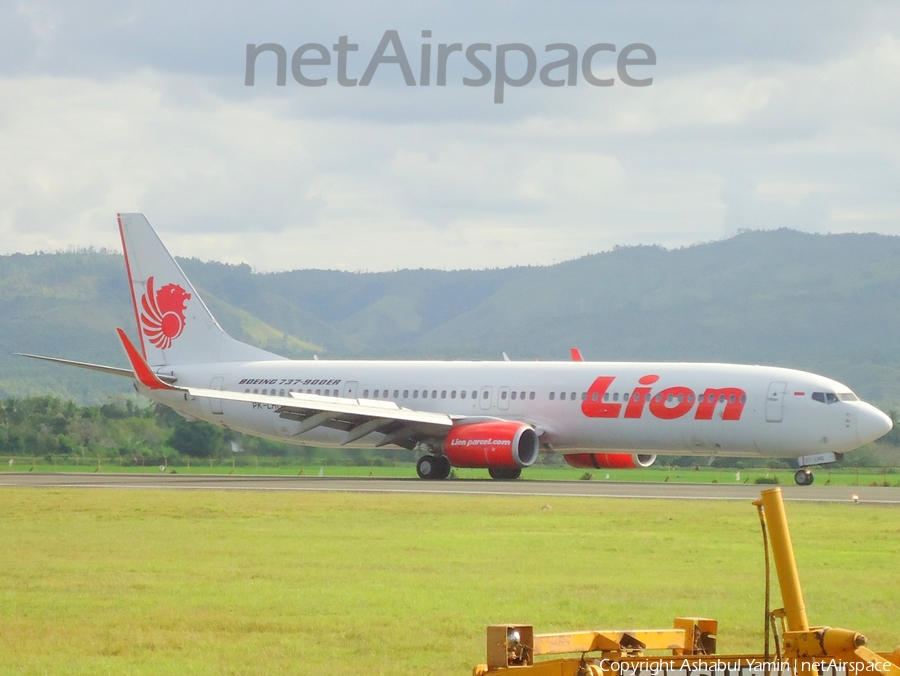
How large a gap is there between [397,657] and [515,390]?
100 feet

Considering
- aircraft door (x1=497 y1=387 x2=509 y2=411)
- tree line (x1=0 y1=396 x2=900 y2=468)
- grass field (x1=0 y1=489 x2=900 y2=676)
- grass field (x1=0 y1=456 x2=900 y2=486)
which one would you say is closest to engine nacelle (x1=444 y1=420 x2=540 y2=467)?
aircraft door (x1=497 y1=387 x2=509 y2=411)

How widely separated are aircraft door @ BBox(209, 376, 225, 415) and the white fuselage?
0.06m

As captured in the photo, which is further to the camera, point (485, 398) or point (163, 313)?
point (163, 313)

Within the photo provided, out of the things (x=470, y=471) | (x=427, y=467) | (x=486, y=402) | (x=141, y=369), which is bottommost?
(x=470, y=471)

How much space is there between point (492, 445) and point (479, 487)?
284 cm

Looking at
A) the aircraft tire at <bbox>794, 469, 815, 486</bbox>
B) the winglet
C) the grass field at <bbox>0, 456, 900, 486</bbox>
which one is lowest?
the grass field at <bbox>0, 456, 900, 486</bbox>

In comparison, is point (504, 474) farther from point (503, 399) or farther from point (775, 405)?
point (775, 405)

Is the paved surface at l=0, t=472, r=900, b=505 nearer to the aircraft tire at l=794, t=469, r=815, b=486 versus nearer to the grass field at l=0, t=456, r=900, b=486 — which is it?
the aircraft tire at l=794, t=469, r=815, b=486

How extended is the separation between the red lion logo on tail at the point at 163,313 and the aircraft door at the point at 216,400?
3045 millimetres

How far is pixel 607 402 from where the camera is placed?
4044 cm

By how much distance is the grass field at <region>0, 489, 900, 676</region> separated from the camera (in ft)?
42.2

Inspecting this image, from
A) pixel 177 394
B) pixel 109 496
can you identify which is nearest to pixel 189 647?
pixel 109 496

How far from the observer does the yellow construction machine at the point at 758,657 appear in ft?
23.4

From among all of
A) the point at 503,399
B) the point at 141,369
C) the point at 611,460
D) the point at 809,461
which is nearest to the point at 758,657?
the point at 809,461
